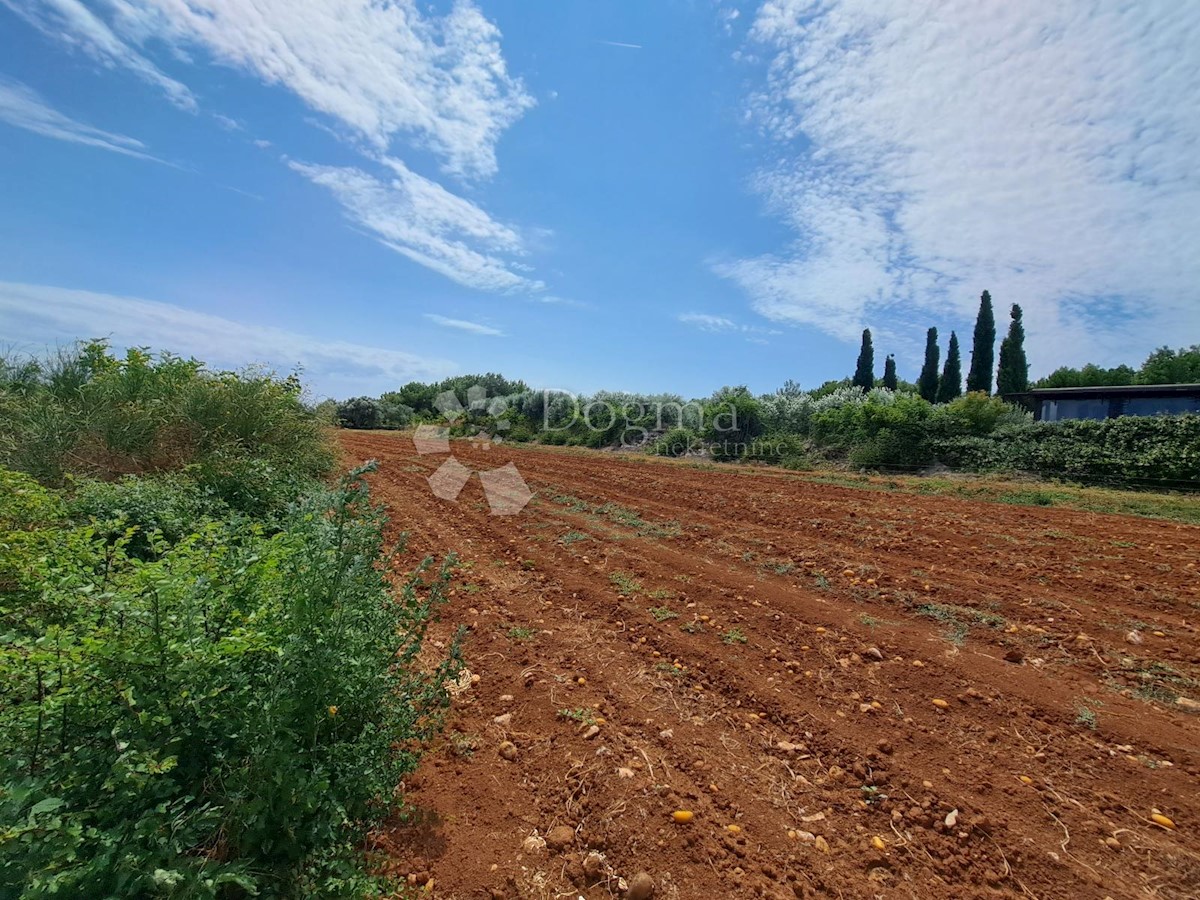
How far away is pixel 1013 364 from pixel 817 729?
4146cm

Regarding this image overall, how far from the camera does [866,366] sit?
36.4 metres

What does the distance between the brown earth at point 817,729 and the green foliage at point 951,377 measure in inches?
1268

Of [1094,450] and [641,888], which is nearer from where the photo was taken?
[641,888]

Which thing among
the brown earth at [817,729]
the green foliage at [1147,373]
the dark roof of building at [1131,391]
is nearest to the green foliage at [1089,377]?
the green foliage at [1147,373]

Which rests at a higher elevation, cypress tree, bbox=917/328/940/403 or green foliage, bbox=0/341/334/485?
cypress tree, bbox=917/328/940/403

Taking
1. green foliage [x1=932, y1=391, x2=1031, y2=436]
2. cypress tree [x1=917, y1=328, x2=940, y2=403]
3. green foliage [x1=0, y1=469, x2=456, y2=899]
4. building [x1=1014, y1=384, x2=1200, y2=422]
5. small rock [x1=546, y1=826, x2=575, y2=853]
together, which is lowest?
small rock [x1=546, y1=826, x2=575, y2=853]

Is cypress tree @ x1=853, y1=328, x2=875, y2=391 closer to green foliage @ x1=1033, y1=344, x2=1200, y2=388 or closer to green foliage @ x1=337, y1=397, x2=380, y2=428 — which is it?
green foliage @ x1=1033, y1=344, x2=1200, y2=388

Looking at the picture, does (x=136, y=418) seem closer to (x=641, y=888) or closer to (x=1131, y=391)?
(x=641, y=888)

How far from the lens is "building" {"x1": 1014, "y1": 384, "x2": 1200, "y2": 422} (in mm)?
19609

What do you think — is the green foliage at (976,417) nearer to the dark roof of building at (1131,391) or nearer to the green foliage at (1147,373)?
the dark roof of building at (1131,391)

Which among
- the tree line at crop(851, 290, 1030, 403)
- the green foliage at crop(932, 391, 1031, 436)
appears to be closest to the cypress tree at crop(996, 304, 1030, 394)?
the tree line at crop(851, 290, 1030, 403)

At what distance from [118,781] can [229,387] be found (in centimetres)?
777

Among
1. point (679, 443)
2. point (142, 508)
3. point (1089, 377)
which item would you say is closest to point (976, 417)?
point (679, 443)

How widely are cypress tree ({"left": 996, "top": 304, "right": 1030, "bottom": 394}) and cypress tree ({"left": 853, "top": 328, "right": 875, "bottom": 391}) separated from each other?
7.55m
